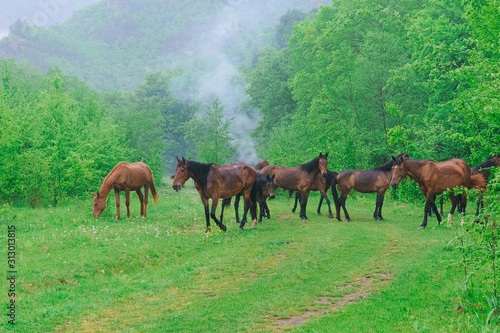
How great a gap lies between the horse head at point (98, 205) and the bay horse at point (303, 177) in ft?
26.4

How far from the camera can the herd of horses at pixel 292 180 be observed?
16.9 m

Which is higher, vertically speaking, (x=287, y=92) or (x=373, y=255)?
(x=287, y=92)

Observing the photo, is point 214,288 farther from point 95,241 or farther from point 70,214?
point 70,214

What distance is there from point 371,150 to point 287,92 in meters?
27.1

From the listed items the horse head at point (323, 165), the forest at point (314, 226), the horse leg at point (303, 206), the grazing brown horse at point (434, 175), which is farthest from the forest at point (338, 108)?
the horse leg at point (303, 206)

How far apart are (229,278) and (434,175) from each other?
1102 centimetres

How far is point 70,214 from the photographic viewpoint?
19484 mm

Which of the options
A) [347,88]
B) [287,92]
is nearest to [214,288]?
[347,88]

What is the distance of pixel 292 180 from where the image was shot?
21.5 m

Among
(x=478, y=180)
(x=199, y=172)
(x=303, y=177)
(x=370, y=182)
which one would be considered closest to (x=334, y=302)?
(x=199, y=172)

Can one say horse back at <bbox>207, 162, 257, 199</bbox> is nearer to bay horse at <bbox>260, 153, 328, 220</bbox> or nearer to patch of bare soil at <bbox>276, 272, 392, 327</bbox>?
bay horse at <bbox>260, 153, 328, 220</bbox>

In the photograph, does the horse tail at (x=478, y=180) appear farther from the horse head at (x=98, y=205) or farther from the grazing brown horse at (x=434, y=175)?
the horse head at (x=98, y=205)

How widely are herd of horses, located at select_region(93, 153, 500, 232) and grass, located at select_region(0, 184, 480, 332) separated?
1.53m

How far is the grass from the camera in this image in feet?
24.8
